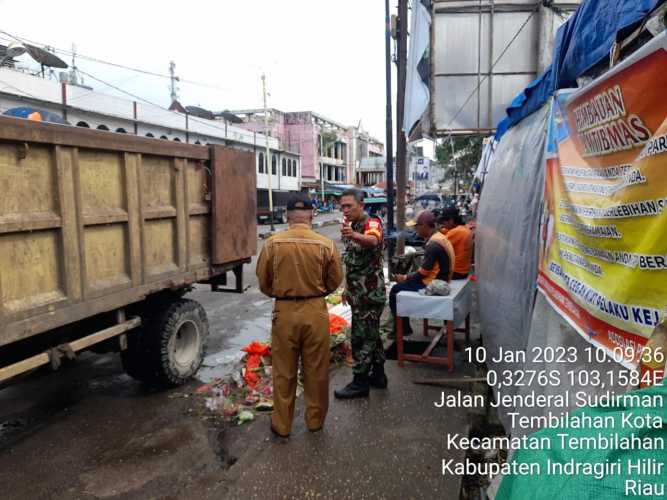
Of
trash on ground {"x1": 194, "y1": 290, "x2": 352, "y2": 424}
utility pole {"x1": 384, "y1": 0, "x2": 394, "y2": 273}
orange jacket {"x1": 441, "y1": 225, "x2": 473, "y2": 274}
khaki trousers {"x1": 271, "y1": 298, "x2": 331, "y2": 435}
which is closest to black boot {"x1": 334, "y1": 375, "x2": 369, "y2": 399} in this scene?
trash on ground {"x1": 194, "y1": 290, "x2": 352, "y2": 424}

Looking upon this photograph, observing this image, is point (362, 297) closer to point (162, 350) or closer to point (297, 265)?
point (297, 265)

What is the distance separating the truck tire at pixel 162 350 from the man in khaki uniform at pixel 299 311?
135 centimetres

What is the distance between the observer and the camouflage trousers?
4.39 metres

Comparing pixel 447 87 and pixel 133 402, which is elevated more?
pixel 447 87

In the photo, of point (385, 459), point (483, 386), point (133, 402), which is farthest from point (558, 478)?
point (133, 402)

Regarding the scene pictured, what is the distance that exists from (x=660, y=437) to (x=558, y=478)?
0.25m

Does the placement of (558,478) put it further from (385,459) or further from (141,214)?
(141,214)

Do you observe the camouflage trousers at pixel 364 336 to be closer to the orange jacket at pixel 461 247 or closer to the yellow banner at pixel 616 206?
the yellow banner at pixel 616 206

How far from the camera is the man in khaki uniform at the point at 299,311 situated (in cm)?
358

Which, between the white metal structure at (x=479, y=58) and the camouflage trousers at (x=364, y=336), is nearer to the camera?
the camouflage trousers at (x=364, y=336)

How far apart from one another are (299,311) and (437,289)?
210 centimetres

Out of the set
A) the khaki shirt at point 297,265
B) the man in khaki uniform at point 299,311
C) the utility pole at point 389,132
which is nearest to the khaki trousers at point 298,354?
the man in khaki uniform at point 299,311

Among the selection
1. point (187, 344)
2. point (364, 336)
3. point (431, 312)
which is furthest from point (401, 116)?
point (187, 344)

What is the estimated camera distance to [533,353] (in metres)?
2.83
